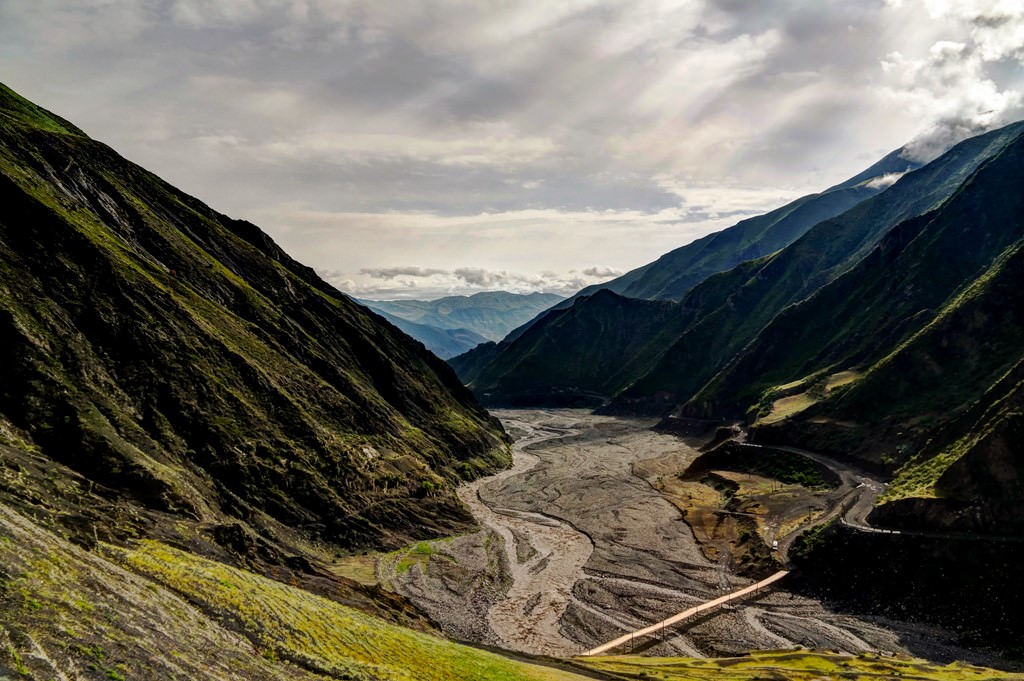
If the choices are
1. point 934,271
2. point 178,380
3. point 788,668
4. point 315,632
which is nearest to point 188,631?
point 315,632

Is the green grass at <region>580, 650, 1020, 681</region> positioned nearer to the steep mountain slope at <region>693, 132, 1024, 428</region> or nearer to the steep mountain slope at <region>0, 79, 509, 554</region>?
the steep mountain slope at <region>0, 79, 509, 554</region>

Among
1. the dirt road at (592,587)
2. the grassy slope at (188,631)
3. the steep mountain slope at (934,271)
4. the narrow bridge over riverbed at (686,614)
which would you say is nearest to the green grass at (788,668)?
the grassy slope at (188,631)

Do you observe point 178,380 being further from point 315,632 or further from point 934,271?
point 934,271

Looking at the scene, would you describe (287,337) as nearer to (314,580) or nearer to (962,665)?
(314,580)

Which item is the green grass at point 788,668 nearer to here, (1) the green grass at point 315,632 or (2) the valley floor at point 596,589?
(2) the valley floor at point 596,589

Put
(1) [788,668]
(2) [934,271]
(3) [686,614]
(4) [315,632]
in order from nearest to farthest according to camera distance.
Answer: (4) [315,632] → (1) [788,668] → (3) [686,614] → (2) [934,271]

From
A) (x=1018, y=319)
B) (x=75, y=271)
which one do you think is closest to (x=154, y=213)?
(x=75, y=271)

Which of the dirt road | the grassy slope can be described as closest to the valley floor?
the dirt road
